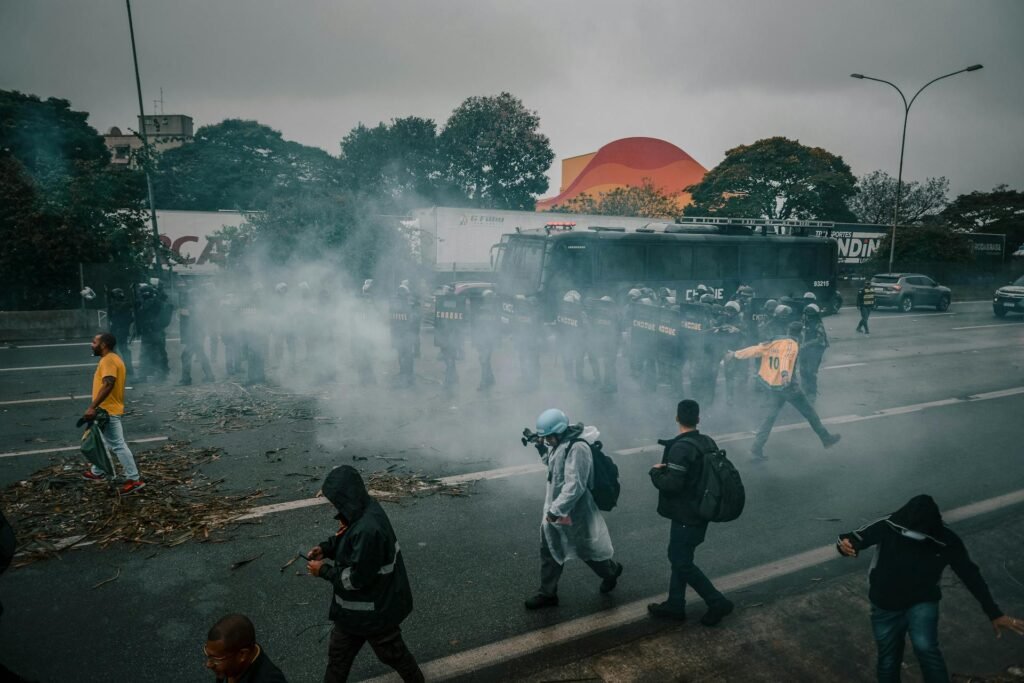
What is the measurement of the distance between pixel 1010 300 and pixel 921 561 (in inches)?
919

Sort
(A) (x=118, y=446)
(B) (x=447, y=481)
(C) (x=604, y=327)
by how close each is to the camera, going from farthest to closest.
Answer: (C) (x=604, y=327), (B) (x=447, y=481), (A) (x=118, y=446)

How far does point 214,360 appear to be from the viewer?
1306 cm

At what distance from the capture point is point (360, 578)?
301cm

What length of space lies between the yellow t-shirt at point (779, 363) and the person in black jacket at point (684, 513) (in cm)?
341

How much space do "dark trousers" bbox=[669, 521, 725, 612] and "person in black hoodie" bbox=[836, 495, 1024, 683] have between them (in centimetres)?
105

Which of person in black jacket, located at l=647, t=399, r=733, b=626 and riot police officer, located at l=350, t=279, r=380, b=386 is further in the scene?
riot police officer, located at l=350, t=279, r=380, b=386

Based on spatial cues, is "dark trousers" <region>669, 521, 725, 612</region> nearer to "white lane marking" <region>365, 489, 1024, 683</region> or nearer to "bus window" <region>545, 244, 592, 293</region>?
Answer: "white lane marking" <region>365, 489, 1024, 683</region>

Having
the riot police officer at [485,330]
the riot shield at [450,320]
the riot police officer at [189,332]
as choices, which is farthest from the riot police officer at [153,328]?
the riot police officer at [485,330]

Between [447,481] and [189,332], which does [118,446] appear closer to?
[447,481]

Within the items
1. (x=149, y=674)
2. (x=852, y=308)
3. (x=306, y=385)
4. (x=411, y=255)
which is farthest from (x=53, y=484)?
(x=852, y=308)

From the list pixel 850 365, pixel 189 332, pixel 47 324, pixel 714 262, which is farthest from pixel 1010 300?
pixel 47 324

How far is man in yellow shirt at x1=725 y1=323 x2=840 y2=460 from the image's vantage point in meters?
7.20

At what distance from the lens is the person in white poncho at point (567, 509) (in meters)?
4.11

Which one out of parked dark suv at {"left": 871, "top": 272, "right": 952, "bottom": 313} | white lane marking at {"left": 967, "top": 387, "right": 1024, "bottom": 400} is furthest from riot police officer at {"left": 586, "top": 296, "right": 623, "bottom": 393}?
parked dark suv at {"left": 871, "top": 272, "right": 952, "bottom": 313}
